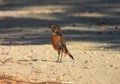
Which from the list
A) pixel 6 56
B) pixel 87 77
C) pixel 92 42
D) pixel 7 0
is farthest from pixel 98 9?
pixel 87 77

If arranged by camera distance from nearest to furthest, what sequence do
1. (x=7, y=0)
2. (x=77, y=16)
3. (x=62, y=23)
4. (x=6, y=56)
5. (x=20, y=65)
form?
1. (x=20, y=65)
2. (x=6, y=56)
3. (x=62, y=23)
4. (x=77, y=16)
5. (x=7, y=0)

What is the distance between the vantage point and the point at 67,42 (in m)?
18.6

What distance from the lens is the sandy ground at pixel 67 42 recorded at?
39.1 ft

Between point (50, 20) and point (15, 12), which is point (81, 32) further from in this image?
point (15, 12)

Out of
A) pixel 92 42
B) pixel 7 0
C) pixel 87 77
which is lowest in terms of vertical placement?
pixel 7 0

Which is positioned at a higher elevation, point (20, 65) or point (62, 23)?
point (20, 65)

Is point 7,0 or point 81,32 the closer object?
point 81,32

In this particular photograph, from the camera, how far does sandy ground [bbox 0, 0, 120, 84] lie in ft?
39.1

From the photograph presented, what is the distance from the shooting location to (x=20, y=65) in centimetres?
1309

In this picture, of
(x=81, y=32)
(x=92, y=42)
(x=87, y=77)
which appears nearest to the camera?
(x=87, y=77)

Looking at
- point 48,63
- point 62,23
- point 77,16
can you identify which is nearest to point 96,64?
point 48,63

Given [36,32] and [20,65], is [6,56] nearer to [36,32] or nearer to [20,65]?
[20,65]

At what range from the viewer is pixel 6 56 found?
47.3 ft

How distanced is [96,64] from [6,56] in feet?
7.25
